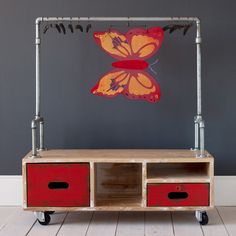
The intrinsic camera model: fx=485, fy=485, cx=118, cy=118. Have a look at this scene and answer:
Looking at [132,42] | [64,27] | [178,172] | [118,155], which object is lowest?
[178,172]

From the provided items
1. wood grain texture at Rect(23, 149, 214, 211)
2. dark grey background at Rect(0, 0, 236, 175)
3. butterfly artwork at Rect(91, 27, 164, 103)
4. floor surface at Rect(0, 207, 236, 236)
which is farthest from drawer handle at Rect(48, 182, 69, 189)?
butterfly artwork at Rect(91, 27, 164, 103)

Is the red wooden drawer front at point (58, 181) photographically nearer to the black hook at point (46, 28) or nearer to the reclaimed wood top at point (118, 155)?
the reclaimed wood top at point (118, 155)

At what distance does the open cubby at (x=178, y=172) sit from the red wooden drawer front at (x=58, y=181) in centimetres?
35

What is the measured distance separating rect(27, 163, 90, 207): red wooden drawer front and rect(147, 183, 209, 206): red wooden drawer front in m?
0.34

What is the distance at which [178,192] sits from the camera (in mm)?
2521

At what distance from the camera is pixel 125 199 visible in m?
2.63

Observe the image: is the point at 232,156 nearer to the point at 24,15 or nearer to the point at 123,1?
the point at 123,1

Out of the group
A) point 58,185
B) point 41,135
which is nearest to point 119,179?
point 58,185

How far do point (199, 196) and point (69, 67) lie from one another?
108 cm

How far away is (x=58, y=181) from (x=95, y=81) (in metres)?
0.68

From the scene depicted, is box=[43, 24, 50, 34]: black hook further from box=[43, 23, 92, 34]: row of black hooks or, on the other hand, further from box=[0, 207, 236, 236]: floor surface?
box=[0, 207, 236, 236]: floor surface

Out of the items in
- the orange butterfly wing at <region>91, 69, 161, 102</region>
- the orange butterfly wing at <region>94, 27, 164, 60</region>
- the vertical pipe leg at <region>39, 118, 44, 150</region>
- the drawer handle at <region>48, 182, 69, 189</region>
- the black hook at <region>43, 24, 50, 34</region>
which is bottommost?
the drawer handle at <region>48, 182, 69, 189</region>

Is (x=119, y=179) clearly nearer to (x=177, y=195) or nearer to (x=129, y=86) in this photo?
(x=177, y=195)

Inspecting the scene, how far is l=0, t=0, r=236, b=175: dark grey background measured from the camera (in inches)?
113
